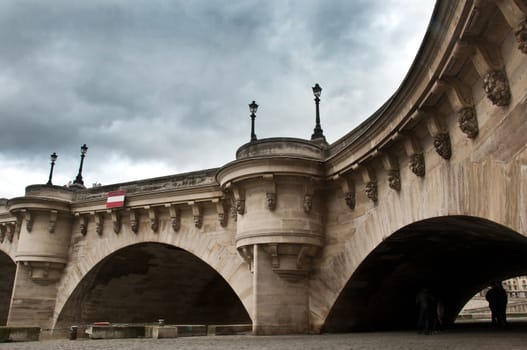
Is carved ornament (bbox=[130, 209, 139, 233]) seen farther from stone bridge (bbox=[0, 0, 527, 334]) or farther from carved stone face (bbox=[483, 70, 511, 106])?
carved stone face (bbox=[483, 70, 511, 106])

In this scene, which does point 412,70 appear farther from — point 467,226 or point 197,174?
point 197,174

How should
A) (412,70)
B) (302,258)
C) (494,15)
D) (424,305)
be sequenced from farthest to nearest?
(302,258) → (424,305) → (412,70) → (494,15)

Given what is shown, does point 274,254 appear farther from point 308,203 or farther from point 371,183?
point 371,183

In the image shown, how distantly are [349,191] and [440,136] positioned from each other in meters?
4.85

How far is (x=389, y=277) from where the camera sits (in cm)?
1345

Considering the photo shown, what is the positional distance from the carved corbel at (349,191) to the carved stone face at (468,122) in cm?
567

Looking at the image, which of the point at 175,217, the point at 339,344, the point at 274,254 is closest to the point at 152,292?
the point at 175,217

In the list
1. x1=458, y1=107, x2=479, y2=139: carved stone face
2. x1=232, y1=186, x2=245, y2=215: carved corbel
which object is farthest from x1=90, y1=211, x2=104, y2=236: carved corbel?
x1=458, y1=107, x2=479, y2=139: carved stone face

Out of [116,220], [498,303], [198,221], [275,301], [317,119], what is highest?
[317,119]

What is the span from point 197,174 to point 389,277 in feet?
26.6

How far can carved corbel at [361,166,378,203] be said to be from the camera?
428 inches

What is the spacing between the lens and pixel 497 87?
5602 millimetres

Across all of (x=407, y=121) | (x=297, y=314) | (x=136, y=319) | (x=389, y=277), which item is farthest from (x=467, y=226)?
(x=136, y=319)

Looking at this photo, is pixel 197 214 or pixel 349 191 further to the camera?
pixel 197 214
